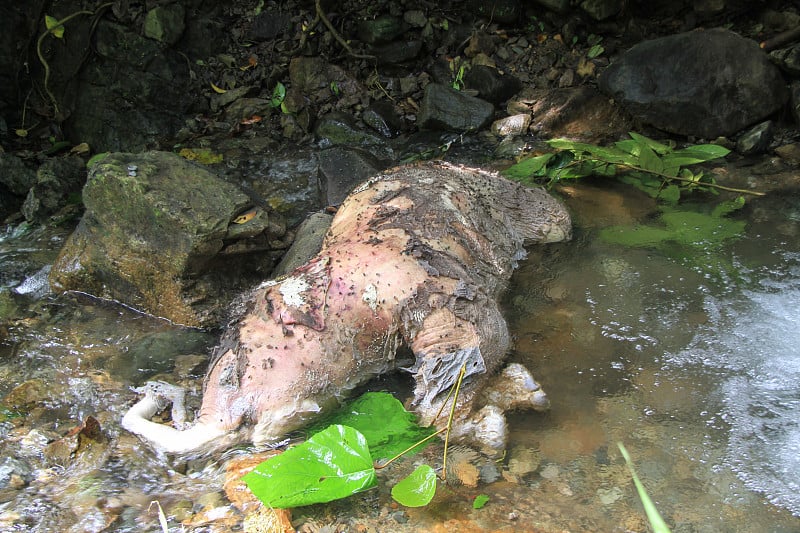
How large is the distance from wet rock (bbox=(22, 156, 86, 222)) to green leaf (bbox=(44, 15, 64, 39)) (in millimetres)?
1283

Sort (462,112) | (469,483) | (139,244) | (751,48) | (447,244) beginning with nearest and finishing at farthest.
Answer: (469,483)
(447,244)
(139,244)
(751,48)
(462,112)

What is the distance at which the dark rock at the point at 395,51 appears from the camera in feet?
20.2

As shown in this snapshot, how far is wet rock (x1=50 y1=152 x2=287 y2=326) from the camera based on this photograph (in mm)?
3453

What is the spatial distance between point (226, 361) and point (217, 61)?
442 cm

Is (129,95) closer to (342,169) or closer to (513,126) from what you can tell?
(342,169)

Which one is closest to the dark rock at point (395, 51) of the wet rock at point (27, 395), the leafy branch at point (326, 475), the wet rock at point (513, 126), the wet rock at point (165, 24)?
the wet rock at point (513, 126)

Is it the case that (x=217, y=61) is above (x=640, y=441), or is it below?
above

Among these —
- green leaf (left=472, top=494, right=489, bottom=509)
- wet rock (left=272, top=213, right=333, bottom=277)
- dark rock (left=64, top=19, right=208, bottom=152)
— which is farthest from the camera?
dark rock (left=64, top=19, right=208, bottom=152)

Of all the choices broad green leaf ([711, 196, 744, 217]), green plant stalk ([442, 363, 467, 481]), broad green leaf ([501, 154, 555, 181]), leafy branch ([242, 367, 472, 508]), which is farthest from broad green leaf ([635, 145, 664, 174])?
leafy branch ([242, 367, 472, 508])

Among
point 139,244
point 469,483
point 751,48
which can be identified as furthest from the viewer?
point 751,48

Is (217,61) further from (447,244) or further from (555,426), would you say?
(555,426)

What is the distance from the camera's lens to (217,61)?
20.0ft

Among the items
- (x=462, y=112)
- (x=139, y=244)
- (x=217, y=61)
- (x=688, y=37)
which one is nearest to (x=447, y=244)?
(x=139, y=244)

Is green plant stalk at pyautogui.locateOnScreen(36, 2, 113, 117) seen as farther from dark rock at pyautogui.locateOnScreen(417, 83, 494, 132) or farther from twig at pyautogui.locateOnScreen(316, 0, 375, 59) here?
dark rock at pyautogui.locateOnScreen(417, 83, 494, 132)
